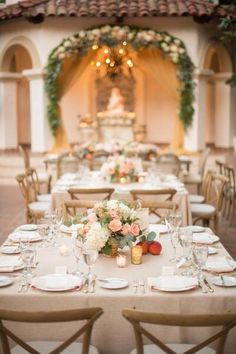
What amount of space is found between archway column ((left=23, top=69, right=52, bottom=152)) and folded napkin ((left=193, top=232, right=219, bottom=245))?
9.91 m

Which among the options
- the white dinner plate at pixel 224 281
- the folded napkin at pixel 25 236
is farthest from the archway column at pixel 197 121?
the white dinner plate at pixel 224 281

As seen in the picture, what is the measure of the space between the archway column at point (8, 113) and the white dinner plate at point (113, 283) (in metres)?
12.5

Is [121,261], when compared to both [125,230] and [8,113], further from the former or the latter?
[8,113]

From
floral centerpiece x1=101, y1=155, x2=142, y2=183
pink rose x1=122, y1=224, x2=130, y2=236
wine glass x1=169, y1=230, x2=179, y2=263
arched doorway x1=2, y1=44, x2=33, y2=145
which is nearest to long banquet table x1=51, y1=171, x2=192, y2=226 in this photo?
floral centerpiece x1=101, y1=155, x2=142, y2=183

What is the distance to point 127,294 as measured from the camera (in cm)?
343

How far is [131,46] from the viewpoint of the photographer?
1365 cm

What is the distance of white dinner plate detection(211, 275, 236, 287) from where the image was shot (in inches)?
141

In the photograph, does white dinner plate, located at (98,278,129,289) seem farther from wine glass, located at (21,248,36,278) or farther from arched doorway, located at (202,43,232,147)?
arched doorway, located at (202,43,232,147)

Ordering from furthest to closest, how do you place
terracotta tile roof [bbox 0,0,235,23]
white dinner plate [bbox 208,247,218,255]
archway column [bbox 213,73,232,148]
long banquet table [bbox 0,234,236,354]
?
archway column [bbox 213,73,232,148]
terracotta tile roof [bbox 0,0,235,23]
white dinner plate [bbox 208,247,218,255]
long banquet table [bbox 0,234,236,354]

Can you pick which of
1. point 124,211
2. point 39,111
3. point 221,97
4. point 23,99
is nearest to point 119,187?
point 124,211

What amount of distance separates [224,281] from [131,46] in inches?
419

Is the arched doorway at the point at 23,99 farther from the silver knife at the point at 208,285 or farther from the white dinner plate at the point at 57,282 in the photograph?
the silver knife at the point at 208,285

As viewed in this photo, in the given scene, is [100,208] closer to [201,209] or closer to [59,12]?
[201,209]

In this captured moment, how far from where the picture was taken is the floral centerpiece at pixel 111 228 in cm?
400
